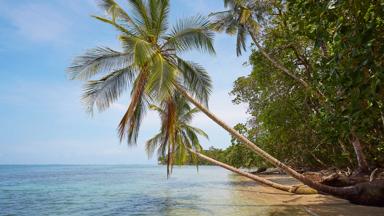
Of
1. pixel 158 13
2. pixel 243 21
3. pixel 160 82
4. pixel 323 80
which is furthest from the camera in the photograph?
pixel 243 21

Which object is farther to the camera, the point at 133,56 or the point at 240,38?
the point at 240,38

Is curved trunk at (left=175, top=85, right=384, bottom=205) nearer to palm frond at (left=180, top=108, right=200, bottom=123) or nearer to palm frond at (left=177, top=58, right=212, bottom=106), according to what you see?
palm frond at (left=177, top=58, right=212, bottom=106)

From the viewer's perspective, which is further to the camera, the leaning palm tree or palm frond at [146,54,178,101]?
the leaning palm tree

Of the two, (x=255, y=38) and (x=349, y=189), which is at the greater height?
(x=255, y=38)

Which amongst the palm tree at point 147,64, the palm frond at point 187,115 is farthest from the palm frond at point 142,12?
the palm frond at point 187,115

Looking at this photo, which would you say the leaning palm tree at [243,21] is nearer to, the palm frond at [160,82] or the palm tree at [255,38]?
the palm tree at [255,38]

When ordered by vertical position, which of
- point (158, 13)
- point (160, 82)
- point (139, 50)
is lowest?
point (160, 82)

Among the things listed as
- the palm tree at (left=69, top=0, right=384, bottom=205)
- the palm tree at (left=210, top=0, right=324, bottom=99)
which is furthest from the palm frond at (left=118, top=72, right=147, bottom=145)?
the palm tree at (left=210, top=0, right=324, bottom=99)

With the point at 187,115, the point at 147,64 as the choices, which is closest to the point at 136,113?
the point at 147,64

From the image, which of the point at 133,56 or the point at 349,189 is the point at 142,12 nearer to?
the point at 133,56

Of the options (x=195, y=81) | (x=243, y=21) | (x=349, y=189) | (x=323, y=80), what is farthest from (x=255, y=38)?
(x=323, y=80)

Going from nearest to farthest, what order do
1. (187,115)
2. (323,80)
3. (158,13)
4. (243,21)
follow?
(323,80) → (158,13) → (243,21) → (187,115)

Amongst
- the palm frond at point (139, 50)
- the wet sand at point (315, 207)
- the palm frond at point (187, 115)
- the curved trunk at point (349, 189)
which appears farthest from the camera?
the palm frond at point (187, 115)

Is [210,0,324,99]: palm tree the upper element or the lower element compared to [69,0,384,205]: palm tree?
upper
